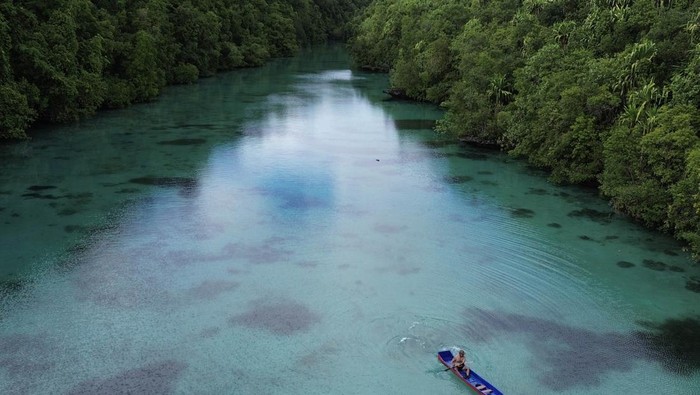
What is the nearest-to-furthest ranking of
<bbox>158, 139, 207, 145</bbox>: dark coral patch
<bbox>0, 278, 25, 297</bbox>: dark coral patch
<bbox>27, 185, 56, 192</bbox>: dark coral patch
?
<bbox>0, 278, 25, 297</bbox>: dark coral patch, <bbox>27, 185, 56, 192</bbox>: dark coral patch, <bbox>158, 139, 207, 145</bbox>: dark coral patch

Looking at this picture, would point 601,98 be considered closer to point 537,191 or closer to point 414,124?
point 537,191

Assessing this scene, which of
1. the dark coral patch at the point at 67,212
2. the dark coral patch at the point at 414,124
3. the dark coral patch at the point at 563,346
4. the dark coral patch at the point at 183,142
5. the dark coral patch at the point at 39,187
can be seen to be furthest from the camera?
the dark coral patch at the point at 414,124

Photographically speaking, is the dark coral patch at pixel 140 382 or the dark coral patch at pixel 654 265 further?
the dark coral patch at pixel 654 265

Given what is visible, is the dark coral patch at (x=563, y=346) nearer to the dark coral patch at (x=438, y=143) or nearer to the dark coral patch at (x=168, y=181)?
the dark coral patch at (x=168, y=181)

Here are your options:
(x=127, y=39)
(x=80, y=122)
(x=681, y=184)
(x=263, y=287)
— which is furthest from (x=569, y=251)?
(x=127, y=39)

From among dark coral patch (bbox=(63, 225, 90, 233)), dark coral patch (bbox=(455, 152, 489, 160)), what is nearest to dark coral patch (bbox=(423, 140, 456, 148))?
dark coral patch (bbox=(455, 152, 489, 160))

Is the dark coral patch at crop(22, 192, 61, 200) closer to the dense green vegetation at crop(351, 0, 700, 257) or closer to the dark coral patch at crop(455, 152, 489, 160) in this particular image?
the dark coral patch at crop(455, 152, 489, 160)

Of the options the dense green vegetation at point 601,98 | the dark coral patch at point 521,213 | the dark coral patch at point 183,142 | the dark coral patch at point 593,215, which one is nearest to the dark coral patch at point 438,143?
the dense green vegetation at point 601,98
